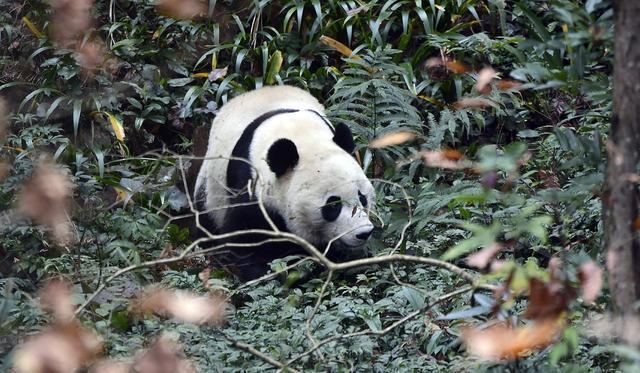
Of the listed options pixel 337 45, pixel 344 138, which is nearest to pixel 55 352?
pixel 344 138

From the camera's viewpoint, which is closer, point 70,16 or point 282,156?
point 70,16

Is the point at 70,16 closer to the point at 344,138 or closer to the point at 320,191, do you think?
the point at 320,191

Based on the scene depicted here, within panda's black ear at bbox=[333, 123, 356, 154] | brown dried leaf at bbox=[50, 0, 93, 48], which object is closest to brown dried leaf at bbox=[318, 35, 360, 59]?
panda's black ear at bbox=[333, 123, 356, 154]

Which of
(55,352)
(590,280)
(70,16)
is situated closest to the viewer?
(590,280)

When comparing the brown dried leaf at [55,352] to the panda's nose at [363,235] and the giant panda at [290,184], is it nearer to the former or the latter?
the giant panda at [290,184]

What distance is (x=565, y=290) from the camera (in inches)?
91.5

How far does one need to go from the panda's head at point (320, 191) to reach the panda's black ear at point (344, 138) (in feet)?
0.34

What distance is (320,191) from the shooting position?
5.73 meters

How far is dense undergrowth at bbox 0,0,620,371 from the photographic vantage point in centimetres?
307

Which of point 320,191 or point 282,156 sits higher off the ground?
point 282,156

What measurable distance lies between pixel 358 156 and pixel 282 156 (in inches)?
48.5

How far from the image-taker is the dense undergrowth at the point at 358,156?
3.07 m

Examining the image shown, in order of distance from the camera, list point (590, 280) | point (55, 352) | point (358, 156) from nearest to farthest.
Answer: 1. point (590, 280)
2. point (55, 352)
3. point (358, 156)

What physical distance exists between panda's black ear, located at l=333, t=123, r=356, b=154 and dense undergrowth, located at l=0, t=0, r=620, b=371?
452mm
